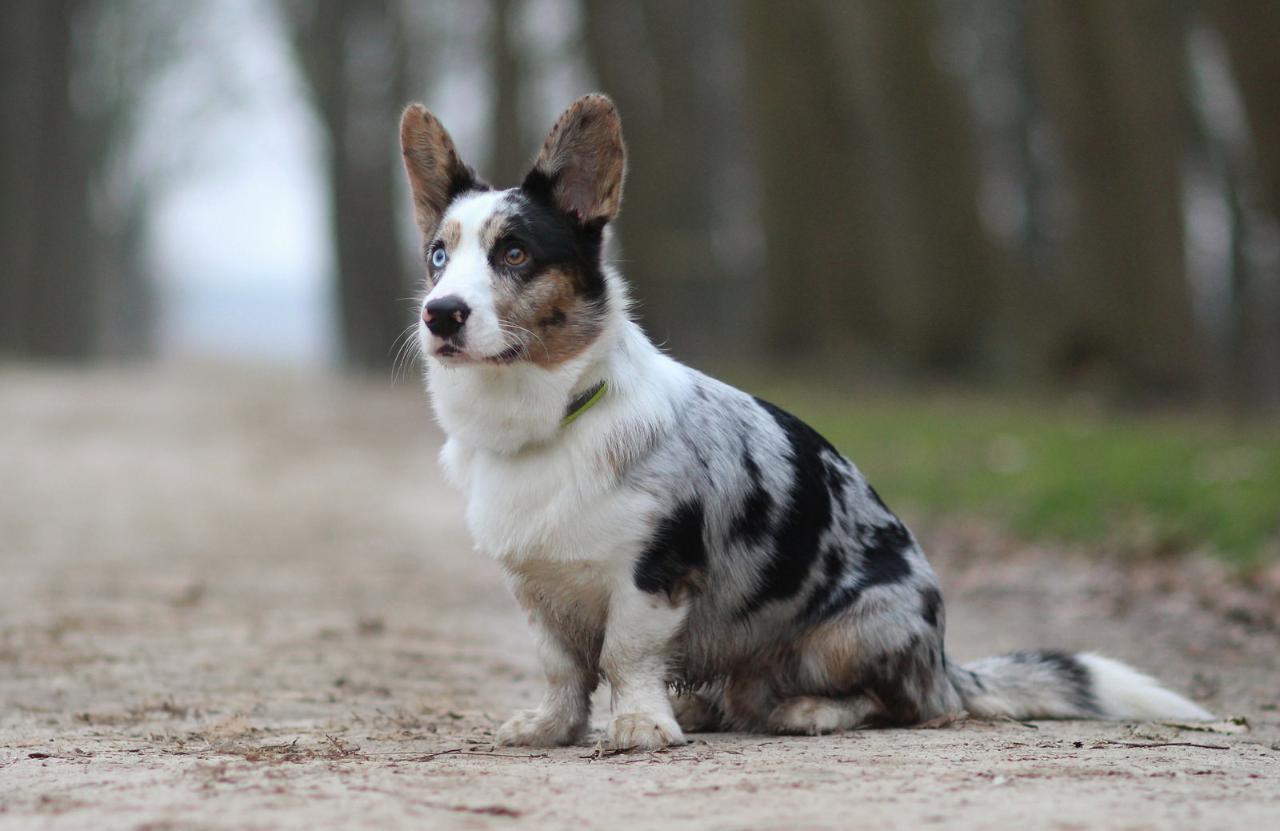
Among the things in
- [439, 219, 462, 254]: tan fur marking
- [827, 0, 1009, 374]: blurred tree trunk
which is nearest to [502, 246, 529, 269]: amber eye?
[439, 219, 462, 254]: tan fur marking

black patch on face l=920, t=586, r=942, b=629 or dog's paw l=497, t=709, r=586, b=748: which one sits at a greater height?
black patch on face l=920, t=586, r=942, b=629

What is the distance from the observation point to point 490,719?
5945 millimetres

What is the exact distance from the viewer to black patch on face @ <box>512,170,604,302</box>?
16.9 feet

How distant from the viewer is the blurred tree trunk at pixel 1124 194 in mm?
16906

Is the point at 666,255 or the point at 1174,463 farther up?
the point at 666,255

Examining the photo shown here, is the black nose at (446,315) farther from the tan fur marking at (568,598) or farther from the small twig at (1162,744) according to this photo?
the small twig at (1162,744)

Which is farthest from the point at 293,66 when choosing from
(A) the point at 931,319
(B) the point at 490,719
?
(B) the point at 490,719

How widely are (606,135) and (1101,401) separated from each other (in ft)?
42.7

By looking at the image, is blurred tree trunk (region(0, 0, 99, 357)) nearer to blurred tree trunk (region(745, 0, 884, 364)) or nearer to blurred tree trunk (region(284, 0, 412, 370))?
blurred tree trunk (region(284, 0, 412, 370))

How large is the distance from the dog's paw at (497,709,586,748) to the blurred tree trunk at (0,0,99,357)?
29.7 meters

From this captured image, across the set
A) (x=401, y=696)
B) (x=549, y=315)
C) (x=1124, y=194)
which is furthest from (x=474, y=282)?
(x=1124, y=194)

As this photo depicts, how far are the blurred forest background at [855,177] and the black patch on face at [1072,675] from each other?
2.01 meters

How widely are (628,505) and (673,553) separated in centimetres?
23

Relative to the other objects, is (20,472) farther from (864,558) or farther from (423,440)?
(864,558)
